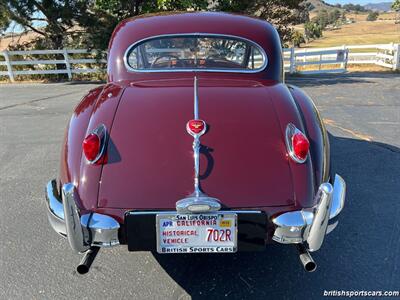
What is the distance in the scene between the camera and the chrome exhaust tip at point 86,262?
2.21 m

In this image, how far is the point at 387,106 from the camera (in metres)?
7.95

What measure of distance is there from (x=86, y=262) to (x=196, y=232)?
26.8 inches

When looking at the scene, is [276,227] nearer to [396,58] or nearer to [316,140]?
[316,140]

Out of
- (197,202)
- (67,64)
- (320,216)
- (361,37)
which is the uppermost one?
(197,202)

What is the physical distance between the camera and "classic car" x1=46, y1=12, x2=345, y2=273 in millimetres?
2211

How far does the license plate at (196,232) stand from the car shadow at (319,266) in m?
0.47

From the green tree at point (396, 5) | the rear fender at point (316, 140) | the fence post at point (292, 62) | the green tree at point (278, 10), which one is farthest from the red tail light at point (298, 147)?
the green tree at point (396, 5)

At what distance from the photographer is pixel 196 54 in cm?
348

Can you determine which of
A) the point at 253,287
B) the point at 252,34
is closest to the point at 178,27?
the point at 252,34

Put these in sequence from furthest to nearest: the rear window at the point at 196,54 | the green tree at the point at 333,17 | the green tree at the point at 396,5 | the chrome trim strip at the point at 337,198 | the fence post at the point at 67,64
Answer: the green tree at the point at 333,17
the green tree at the point at 396,5
the fence post at the point at 67,64
the rear window at the point at 196,54
the chrome trim strip at the point at 337,198

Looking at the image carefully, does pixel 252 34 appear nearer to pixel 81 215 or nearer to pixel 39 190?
pixel 81 215

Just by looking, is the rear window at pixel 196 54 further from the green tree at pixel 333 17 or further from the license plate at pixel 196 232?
the green tree at pixel 333 17

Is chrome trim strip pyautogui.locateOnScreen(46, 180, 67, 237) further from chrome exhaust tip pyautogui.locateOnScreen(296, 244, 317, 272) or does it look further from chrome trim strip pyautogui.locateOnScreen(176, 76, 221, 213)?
chrome exhaust tip pyautogui.locateOnScreen(296, 244, 317, 272)

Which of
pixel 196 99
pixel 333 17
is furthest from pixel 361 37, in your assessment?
pixel 196 99
